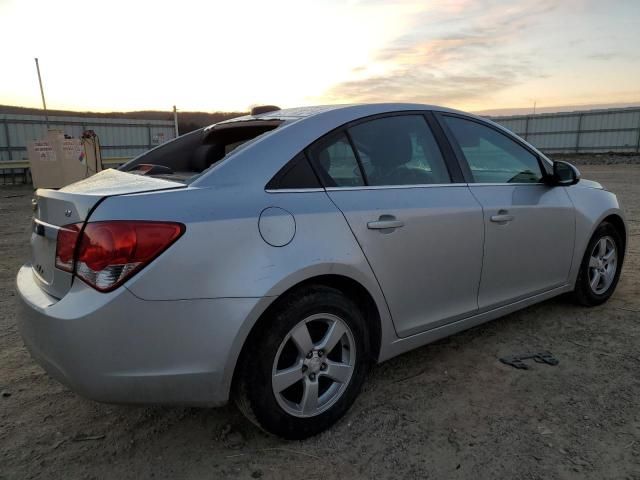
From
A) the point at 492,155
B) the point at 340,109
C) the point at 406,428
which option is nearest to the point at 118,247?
the point at 340,109

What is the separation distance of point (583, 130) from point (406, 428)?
109 ft

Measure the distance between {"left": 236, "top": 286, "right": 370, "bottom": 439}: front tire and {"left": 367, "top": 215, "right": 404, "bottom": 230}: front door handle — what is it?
374mm

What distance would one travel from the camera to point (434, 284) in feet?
9.17

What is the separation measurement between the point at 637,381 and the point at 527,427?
3.02ft

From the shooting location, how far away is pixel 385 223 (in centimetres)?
253

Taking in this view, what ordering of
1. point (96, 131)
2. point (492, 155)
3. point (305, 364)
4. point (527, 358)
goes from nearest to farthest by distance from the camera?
point (305, 364), point (527, 358), point (492, 155), point (96, 131)

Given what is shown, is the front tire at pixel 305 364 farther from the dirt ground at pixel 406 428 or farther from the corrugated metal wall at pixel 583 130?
the corrugated metal wall at pixel 583 130

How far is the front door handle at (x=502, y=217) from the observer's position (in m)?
3.07

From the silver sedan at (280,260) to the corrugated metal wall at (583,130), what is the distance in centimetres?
2753

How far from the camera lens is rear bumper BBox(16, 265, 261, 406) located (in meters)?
1.91

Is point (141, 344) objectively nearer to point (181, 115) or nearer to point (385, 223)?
point (385, 223)

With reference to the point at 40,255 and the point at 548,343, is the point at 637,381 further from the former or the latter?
the point at 40,255

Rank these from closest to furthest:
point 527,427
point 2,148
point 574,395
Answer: point 527,427
point 574,395
point 2,148

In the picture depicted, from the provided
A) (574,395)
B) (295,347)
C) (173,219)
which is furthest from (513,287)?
(173,219)
